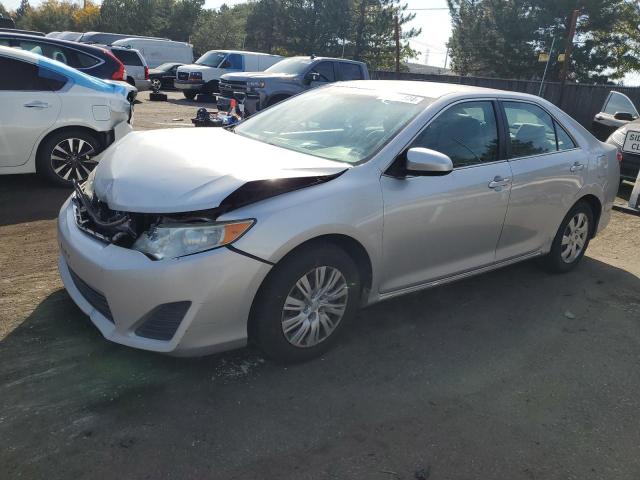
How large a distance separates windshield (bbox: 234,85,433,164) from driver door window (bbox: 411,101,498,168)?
0.17 m

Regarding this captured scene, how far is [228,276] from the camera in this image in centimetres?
270

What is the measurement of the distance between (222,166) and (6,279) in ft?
6.79

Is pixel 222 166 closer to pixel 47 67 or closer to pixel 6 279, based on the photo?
pixel 6 279

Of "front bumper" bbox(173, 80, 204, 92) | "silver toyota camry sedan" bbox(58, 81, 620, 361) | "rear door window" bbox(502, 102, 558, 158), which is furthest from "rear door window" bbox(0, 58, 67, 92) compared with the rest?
"front bumper" bbox(173, 80, 204, 92)

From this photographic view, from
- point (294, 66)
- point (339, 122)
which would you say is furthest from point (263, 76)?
point (339, 122)

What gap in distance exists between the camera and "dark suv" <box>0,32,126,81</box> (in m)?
7.97

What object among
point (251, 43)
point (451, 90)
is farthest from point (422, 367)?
point (251, 43)

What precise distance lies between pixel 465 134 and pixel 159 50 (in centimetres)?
2759

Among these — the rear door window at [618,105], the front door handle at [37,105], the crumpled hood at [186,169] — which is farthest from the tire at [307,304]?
the rear door window at [618,105]

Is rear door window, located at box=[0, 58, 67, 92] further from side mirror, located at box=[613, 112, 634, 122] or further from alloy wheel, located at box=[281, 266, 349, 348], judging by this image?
side mirror, located at box=[613, 112, 634, 122]

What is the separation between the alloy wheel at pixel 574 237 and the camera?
4883mm

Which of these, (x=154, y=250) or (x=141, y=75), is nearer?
(x=154, y=250)

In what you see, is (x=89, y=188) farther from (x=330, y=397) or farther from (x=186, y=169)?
(x=330, y=397)

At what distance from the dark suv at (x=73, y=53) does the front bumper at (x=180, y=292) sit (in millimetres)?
6589
